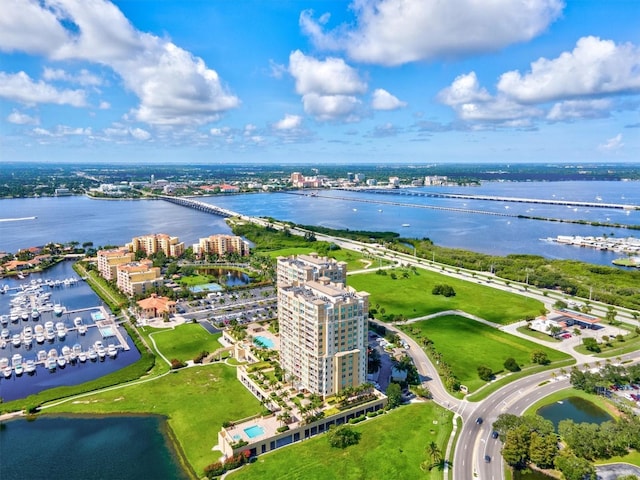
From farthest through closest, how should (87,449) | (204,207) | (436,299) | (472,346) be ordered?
(204,207) → (436,299) → (472,346) → (87,449)

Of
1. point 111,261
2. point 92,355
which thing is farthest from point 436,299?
point 111,261

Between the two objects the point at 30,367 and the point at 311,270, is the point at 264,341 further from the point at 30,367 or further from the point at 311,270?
the point at 30,367

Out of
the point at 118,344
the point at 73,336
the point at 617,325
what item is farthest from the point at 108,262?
the point at 617,325

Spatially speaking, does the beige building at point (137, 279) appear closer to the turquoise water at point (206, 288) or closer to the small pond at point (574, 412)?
the turquoise water at point (206, 288)

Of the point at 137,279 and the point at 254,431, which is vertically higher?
the point at 137,279

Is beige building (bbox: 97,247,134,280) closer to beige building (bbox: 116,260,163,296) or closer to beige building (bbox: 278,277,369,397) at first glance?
beige building (bbox: 116,260,163,296)

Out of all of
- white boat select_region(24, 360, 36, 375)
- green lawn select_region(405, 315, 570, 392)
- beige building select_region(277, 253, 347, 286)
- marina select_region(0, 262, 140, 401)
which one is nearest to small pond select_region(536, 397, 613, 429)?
green lawn select_region(405, 315, 570, 392)

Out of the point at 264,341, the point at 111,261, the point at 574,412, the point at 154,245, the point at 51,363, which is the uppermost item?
the point at 111,261
